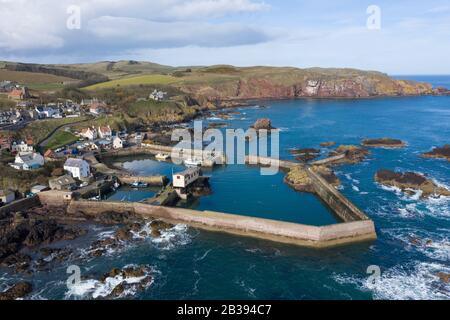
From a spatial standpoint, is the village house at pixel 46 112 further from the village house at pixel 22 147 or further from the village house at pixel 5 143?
the village house at pixel 22 147

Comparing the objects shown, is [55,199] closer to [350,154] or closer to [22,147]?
[22,147]

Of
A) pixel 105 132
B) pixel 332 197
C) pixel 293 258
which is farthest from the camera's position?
pixel 105 132

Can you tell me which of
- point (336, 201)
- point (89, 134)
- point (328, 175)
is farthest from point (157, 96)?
point (336, 201)

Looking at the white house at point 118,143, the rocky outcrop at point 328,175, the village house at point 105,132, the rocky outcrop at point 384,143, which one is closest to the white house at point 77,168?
the white house at point 118,143

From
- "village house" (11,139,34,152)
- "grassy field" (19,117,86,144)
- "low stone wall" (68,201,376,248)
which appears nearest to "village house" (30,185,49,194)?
"low stone wall" (68,201,376,248)

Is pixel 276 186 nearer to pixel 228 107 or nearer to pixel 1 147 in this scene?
pixel 1 147
